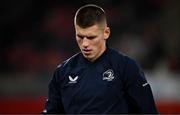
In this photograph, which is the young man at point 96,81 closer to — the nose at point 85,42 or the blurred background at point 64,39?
the nose at point 85,42

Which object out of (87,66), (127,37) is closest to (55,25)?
(127,37)

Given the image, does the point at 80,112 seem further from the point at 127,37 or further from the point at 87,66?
the point at 127,37

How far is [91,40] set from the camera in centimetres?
352

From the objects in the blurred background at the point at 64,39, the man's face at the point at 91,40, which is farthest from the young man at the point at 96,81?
the blurred background at the point at 64,39

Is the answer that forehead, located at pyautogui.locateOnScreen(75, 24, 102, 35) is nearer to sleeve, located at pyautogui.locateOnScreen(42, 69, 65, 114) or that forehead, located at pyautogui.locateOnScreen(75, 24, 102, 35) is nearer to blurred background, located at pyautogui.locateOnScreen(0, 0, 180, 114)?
sleeve, located at pyautogui.locateOnScreen(42, 69, 65, 114)

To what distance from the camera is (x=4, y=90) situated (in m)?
8.05

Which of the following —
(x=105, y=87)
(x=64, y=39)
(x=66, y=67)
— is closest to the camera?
(x=105, y=87)

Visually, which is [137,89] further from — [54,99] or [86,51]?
[54,99]

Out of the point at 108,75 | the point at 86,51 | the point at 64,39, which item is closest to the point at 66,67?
the point at 86,51

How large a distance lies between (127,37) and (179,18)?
0.83m

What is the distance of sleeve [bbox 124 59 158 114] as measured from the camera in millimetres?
3465

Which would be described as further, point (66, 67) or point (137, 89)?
point (66, 67)

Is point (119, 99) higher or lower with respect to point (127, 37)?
higher

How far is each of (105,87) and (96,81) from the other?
2.9 inches
